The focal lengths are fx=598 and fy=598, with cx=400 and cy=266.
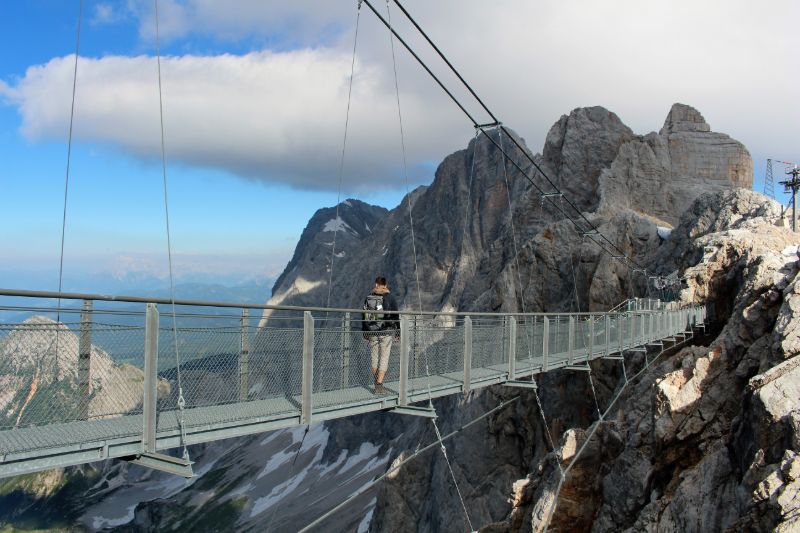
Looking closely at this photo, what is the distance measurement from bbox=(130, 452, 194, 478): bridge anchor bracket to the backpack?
2941mm

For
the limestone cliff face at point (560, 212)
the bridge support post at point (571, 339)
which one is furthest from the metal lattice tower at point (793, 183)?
the bridge support post at point (571, 339)

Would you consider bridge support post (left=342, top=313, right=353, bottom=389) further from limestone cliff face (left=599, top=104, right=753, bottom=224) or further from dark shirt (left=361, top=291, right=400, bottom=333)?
limestone cliff face (left=599, top=104, right=753, bottom=224)

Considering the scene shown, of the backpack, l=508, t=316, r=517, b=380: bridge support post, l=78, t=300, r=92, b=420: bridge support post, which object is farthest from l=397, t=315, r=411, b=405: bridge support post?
l=78, t=300, r=92, b=420: bridge support post

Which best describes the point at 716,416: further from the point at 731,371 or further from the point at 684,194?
the point at 684,194

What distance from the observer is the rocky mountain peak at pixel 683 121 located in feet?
188

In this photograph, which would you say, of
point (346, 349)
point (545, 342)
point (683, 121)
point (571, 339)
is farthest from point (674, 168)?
point (346, 349)

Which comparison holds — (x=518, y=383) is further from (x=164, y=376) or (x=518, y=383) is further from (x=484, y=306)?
(x=484, y=306)

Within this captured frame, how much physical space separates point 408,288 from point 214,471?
47298 millimetres

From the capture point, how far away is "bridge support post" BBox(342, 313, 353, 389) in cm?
738

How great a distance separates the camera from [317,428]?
102312mm

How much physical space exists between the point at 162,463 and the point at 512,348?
22.5 ft

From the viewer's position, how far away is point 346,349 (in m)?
7.42

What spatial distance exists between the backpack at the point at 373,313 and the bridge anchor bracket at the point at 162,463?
9.65ft

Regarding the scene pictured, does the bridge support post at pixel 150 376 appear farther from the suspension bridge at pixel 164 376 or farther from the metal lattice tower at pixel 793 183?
the metal lattice tower at pixel 793 183
